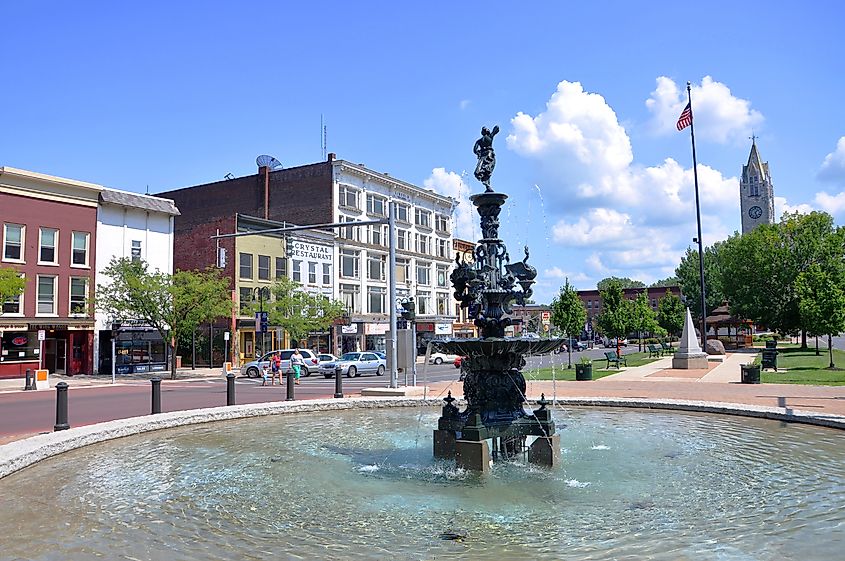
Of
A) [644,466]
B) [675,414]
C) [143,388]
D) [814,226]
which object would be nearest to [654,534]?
[644,466]

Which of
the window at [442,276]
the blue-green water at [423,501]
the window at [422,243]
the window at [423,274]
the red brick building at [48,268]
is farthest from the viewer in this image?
the window at [442,276]

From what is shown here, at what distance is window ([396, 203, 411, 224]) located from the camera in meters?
68.8

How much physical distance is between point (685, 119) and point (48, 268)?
38.9 m

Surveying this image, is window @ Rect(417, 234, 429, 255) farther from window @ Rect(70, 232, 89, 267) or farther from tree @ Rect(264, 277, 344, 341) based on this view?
window @ Rect(70, 232, 89, 267)

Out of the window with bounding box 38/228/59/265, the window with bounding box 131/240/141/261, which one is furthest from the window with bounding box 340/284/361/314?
the window with bounding box 38/228/59/265

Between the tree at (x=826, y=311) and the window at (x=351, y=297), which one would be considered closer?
the tree at (x=826, y=311)

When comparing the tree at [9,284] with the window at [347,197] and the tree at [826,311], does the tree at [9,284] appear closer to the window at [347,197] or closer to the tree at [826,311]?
the window at [347,197]

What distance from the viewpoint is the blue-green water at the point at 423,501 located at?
6609mm

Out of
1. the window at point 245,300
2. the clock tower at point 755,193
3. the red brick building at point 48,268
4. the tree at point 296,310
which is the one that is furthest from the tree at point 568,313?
the clock tower at point 755,193

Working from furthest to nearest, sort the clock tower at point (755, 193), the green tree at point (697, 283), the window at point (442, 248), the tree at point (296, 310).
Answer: the clock tower at point (755, 193), the green tree at point (697, 283), the window at point (442, 248), the tree at point (296, 310)

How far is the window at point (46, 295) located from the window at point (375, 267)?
95.0 feet

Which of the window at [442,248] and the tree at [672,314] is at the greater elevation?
the window at [442,248]

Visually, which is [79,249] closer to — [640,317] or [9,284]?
[9,284]

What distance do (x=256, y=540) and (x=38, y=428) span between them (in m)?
11.3
